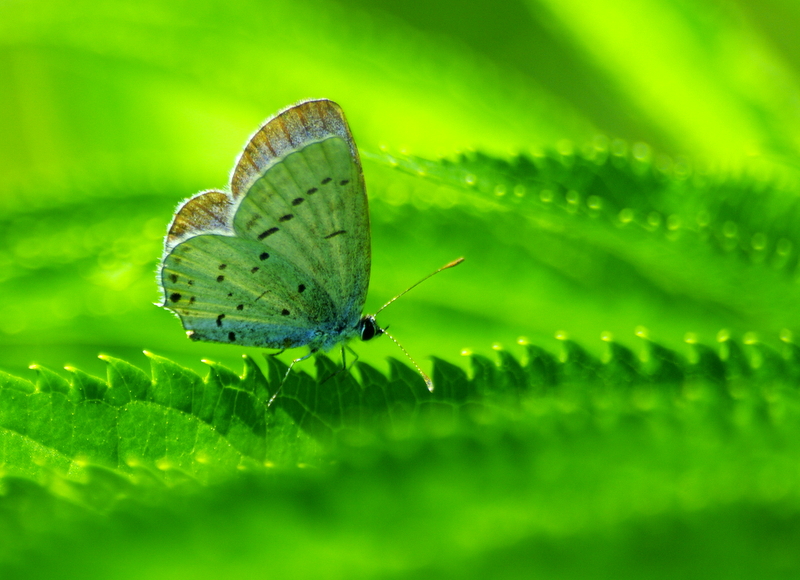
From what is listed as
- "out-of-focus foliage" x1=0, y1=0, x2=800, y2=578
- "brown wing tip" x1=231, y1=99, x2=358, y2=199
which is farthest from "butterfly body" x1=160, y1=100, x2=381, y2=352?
"out-of-focus foliage" x1=0, y1=0, x2=800, y2=578

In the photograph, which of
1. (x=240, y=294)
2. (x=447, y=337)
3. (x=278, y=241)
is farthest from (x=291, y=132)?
(x=447, y=337)

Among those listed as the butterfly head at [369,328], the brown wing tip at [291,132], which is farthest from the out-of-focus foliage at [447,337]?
the brown wing tip at [291,132]

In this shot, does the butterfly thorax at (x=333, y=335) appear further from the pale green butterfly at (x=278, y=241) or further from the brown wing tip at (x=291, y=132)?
the brown wing tip at (x=291, y=132)

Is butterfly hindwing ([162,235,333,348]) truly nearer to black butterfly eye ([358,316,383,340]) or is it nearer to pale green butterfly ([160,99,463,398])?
pale green butterfly ([160,99,463,398])

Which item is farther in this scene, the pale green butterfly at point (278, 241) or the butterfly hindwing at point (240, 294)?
the butterfly hindwing at point (240, 294)

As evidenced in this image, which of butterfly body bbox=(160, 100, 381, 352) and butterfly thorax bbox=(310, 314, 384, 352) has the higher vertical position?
butterfly body bbox=(160, 100, 381, 352)

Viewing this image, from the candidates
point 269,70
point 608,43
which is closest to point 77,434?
point 269,70

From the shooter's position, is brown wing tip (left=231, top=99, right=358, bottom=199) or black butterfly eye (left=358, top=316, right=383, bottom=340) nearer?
brown wing tip (left=231, top=99, right=358, bottom=199)

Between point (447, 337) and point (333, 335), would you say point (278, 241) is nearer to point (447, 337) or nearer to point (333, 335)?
point (333, 335)
